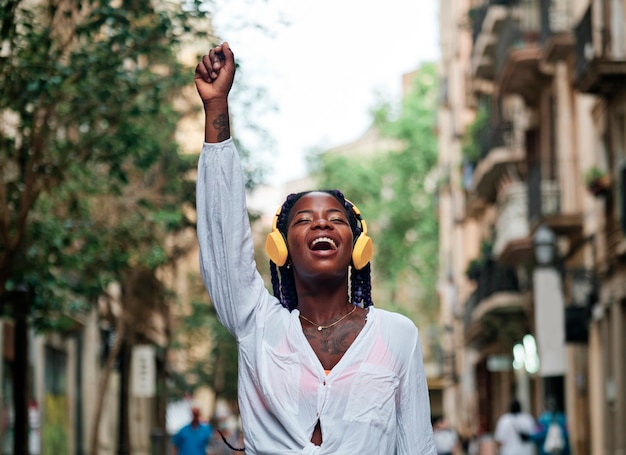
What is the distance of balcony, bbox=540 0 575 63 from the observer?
104ft

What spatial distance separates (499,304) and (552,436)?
60.7 ft

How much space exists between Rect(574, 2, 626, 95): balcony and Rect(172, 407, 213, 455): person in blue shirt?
8.84 metres

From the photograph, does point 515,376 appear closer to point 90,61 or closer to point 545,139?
point 545,139

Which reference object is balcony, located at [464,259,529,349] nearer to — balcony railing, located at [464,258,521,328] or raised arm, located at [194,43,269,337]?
balcony railing, located at [464,258,521,328]

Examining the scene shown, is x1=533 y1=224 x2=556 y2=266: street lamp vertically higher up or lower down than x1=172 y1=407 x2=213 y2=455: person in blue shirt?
higher up

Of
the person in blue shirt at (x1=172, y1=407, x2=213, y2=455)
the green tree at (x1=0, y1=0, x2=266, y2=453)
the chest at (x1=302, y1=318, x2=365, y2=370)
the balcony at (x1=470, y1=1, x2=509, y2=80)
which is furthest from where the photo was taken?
the balcony at (x1=470, y1=1, x2=509, y2=80)

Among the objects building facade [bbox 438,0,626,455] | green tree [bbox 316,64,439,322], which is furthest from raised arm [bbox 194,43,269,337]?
green tree [bbox 316,64,439,322]

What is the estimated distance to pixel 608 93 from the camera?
2744cm

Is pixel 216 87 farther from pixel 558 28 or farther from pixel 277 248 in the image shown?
pixel 558 28

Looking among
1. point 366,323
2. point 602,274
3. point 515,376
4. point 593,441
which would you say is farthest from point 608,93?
point 366,323

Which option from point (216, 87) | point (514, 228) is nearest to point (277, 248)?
point (216, 87)

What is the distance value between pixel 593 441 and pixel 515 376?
49.4ft

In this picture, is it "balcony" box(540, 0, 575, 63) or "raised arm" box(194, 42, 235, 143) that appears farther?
"balcony" box(540, 0, 575, 63)

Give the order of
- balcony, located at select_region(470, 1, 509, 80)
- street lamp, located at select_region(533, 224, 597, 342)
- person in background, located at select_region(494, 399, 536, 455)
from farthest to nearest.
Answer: balcony, located at select_region(470, 1, 509, 80) → street lamp, located at select_region(533, 224, 597, 342) → person in background, located at select_region(494, 399, 536, 455)
